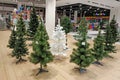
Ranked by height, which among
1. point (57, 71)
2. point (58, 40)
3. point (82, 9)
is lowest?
point (57, 71)

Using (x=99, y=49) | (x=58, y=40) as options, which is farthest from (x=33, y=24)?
(x=99, y=49)

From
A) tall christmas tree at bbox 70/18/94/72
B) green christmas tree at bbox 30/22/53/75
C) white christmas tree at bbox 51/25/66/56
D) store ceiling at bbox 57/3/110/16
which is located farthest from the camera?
store ceiling at bbox 57/3/110/16

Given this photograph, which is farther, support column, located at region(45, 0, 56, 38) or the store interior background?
the store interior background

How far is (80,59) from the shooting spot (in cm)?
549

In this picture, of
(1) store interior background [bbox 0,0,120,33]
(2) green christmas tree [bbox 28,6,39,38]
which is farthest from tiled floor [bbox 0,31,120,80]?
(1) store interior background [bbox 0,0,120,33]

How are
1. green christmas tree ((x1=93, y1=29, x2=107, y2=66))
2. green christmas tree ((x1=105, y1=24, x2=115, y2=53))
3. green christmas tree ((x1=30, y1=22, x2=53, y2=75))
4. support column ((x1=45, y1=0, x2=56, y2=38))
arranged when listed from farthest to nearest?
support column ((x1=45, y1=0, x2=56, y2=38)) < green christmas tree ((x1=105, y1=24, x2=115, y2=53)) < green christmas tree ((x1=93, y1=29, x2=107, y2=66)) < green christmas tree ((x1=30, y1=22, x2=53, y2=75))

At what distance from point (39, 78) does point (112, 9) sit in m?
12.2

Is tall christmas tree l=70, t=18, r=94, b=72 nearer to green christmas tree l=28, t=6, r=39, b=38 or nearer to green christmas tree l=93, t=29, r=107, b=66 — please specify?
green christmas tree l=93, t=29, r=107, b=66

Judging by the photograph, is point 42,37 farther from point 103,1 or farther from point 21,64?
point 103,1

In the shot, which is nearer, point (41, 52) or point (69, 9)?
point (41, 52)

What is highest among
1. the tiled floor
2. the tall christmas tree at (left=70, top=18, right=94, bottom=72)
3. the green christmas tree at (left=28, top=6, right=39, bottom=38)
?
the green christmas tree at (left=28, top=6, right=39, bottom=38)

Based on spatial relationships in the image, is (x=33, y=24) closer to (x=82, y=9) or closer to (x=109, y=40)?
(x=109, y=40)

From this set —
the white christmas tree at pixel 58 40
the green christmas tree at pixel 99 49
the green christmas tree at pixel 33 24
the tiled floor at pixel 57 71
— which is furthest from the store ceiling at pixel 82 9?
the tiled floor at pixel 57 71

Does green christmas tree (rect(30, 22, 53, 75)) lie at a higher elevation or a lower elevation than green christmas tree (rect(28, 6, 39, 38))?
lower
